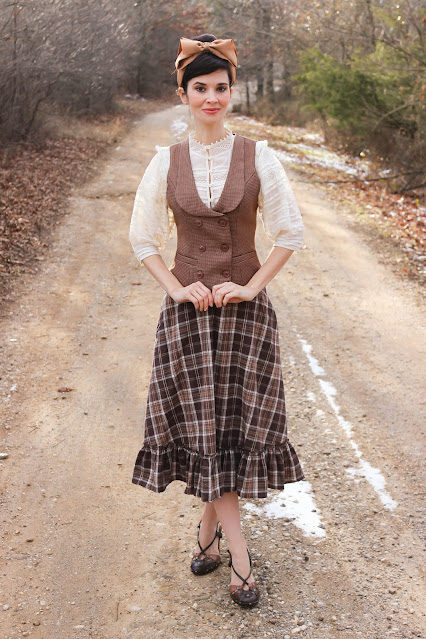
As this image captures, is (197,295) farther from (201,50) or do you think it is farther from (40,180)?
(40,180)

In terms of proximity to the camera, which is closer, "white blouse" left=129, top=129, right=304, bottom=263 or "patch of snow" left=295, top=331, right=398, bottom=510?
"white blouse" left=129, top=129, right=304, bottom=263

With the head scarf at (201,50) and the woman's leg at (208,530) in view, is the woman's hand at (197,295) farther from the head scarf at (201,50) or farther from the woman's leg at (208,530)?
the woman's leg at (208,530)

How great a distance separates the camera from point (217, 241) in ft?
8.80

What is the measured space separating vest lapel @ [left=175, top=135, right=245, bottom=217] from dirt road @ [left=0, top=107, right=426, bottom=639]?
158cm

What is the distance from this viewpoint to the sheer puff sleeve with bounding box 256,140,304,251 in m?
2.73

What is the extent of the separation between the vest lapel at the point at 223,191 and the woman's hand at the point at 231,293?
26 cm

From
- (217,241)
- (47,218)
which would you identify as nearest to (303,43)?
(47,218)

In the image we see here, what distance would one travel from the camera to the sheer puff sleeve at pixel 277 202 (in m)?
2.73

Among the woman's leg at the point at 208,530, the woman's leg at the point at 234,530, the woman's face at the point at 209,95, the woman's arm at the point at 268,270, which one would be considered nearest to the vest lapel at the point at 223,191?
the woman's face at the point at 209,95

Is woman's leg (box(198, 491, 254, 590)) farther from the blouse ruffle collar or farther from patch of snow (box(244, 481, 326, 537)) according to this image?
the blouse ruffle collar

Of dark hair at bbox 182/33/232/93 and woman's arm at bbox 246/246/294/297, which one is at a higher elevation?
dark hair at bbox 182/33/232/93

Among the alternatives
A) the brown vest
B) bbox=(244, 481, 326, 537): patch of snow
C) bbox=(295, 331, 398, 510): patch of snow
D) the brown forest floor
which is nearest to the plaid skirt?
the brown vest

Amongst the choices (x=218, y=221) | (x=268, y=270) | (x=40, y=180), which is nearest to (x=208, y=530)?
(x=268, y=270)

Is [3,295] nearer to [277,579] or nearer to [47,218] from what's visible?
[47,218]
